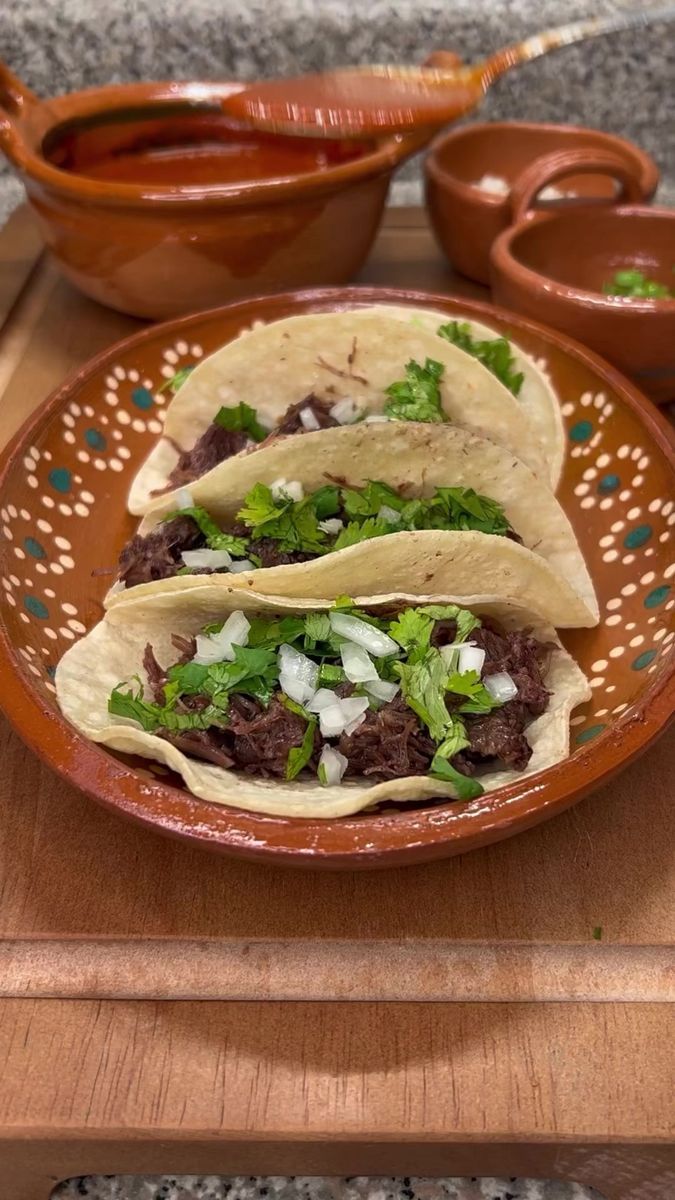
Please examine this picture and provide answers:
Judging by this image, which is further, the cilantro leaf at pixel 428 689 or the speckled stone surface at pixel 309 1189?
the speckled stone surface at pixel 309 1189

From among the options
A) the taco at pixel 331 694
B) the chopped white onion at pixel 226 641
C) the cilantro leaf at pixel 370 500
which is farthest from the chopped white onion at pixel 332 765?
the cilantro leaf at pixel 370 500

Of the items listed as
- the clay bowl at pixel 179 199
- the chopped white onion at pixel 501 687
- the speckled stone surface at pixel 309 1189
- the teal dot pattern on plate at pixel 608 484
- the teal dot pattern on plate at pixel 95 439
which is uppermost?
the clay bowl at pixel 179 199

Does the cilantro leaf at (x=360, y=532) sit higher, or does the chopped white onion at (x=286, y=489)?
the chopped white onion at (x=286, y=489)

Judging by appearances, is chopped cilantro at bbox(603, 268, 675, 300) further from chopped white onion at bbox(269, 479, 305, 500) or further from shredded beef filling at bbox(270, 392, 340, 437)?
chopped white onion at bbox(269, 479, 305, 500)

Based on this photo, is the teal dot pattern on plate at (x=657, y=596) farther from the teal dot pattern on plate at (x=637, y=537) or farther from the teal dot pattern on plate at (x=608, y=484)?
the teal dot pattern on plate at (x=608, y=484)

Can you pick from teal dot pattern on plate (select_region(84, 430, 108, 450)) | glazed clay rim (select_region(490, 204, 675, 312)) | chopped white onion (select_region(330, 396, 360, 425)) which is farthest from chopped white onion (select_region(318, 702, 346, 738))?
glazed clay rim (select_region(490, 204, 675, 312))

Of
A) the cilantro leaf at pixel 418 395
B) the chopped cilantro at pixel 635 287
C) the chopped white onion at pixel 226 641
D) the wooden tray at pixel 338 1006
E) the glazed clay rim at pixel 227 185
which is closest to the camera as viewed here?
the wooden tray at pixel 338 1006

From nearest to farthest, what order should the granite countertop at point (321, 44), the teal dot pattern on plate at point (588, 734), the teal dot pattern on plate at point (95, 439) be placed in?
the teal dot pattern on plate at point (588, 734) → the teal dot pattern on plate at point (95, 439) → the granite countertop at point (321, 44)
